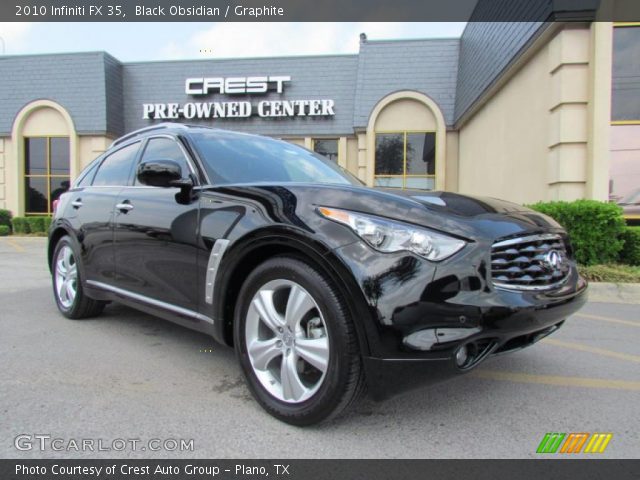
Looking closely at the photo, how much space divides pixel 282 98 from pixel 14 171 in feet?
34.3

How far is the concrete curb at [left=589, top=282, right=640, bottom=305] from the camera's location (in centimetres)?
557

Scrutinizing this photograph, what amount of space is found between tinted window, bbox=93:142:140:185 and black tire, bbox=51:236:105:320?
0.69 meters

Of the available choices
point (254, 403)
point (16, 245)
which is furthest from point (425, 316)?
point (16, 245)

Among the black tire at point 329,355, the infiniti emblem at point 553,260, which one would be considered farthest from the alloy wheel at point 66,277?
the infiniti emblem at point 553,260

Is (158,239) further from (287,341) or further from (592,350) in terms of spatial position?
(592,350)

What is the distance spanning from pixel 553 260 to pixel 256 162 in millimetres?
1983

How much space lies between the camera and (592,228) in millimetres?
6281

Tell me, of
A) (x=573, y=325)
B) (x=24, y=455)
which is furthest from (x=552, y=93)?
(x=24, y=455)

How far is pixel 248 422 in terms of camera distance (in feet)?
7.68

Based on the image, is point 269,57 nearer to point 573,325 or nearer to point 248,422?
point 573,325

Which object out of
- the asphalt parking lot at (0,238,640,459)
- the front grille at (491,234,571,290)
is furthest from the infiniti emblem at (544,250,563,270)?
the asphalt parking lot at (0,238,640,459)

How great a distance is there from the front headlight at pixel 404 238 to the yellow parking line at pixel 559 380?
1404 millimetres

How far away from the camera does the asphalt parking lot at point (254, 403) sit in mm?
2137

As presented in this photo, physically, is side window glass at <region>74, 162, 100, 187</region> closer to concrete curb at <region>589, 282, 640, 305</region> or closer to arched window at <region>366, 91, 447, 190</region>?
concrete curb at <region>589, 282, 640, 305</region>
